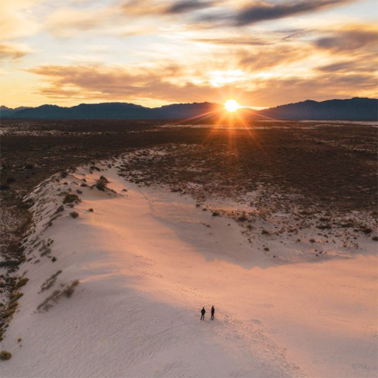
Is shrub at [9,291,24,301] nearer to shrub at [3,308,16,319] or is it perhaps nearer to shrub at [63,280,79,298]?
shrub at [3,308,16,319]

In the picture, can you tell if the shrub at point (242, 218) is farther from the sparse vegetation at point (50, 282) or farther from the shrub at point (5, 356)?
the shrub at point (5, 356)

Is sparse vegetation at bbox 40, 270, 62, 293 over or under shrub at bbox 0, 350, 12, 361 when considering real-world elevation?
over

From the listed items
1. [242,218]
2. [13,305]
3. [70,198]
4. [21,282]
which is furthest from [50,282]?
[242,218]

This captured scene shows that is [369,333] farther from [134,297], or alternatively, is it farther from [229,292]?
[134,297]

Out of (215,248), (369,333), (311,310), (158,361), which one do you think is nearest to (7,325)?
(158,361)

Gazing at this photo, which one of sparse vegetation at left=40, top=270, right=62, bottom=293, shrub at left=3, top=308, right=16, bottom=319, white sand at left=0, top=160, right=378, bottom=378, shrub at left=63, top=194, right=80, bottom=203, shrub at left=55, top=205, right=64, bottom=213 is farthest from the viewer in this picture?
shrub at left=63, top=194, right=80, bottom=203

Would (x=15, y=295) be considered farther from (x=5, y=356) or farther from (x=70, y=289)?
(x=5, y=356)

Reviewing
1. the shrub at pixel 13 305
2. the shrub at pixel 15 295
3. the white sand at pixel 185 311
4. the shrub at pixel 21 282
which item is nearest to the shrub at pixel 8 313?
the shrub at pixel 13 305

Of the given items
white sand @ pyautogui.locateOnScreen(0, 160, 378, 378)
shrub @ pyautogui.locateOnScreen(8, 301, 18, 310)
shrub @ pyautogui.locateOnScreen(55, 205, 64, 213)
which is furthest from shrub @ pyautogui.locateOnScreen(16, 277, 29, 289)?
shrub @ pyautogui.locateOnScreen(55, 205, 64, 213)
